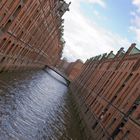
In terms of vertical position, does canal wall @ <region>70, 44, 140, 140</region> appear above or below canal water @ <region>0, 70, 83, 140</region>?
above

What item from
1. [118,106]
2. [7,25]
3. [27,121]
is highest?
[7,25]

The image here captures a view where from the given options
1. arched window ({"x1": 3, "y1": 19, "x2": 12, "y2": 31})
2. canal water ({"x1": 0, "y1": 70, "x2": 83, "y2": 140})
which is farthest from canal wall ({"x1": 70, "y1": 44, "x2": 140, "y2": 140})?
arched window ({"x1": 3, "y1": 19, "x2": 12, "y2": 31})

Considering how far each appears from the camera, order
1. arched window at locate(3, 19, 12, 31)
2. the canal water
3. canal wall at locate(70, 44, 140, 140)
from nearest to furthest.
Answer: the canal water
canal wall at locate(70, 44, 140, 140)
arched window at locate(3, 19, 12, 31)

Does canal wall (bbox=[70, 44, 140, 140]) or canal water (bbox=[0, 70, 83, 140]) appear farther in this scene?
canal wall (bbox=[70, 44, 140, 140])

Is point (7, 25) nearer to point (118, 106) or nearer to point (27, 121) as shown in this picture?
point (27, 121)

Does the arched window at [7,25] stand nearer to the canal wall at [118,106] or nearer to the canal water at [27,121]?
the canal water at [27,121]

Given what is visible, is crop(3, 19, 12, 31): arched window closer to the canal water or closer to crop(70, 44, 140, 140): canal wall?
the canal water

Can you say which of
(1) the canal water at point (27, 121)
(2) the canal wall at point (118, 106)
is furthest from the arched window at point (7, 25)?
(2) the canal wall at point (118, 106)

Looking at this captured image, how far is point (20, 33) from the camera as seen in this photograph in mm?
42094

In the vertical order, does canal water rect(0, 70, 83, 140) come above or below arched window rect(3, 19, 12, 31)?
below

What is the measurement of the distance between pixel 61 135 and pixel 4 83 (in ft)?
31.4

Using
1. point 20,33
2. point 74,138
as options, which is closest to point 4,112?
point 74,138

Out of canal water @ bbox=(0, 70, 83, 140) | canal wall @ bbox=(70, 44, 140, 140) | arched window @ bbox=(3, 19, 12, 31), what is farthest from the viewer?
arched window @ bbox=(3, 19, 12, 31)

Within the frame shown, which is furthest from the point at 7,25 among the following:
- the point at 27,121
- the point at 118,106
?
the point at 118,106
